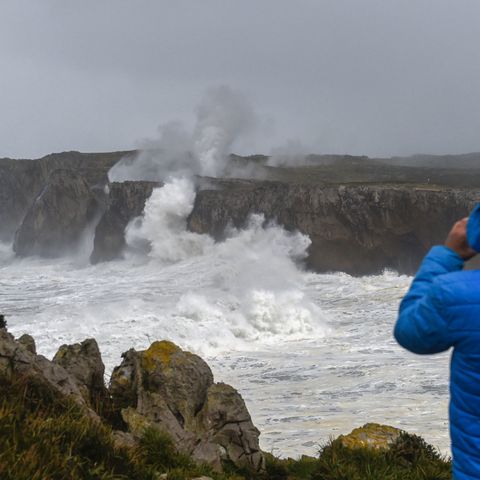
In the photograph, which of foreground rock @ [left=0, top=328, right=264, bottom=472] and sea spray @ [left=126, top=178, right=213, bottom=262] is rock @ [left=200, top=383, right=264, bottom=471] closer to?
foreground rock @ [left=0, top=328, right=264, bottom=472]

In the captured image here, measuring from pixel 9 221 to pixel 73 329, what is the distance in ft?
258

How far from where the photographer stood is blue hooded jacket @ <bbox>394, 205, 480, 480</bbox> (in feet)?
6.83

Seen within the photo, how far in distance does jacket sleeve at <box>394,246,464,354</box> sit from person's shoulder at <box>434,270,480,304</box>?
1 centimetres

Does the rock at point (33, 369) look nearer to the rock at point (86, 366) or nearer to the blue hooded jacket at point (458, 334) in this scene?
the rock at point (86, 366)

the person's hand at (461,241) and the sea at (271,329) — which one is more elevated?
the person's hand at (461,241)

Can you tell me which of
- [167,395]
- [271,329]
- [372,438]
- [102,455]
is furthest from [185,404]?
[271,329]

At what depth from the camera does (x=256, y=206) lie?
5078 centimetres

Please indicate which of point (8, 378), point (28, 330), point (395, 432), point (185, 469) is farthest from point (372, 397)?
point (28, 330)

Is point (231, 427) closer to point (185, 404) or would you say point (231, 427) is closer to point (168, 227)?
point (185, 404)

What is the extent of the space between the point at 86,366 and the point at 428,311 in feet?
22.3

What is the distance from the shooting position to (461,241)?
230cm

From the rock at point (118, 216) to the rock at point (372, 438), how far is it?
48941 millimetres

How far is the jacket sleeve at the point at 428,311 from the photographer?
2.12 m

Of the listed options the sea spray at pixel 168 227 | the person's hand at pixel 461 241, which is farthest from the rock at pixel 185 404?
the sea spray at pixel 168 227
